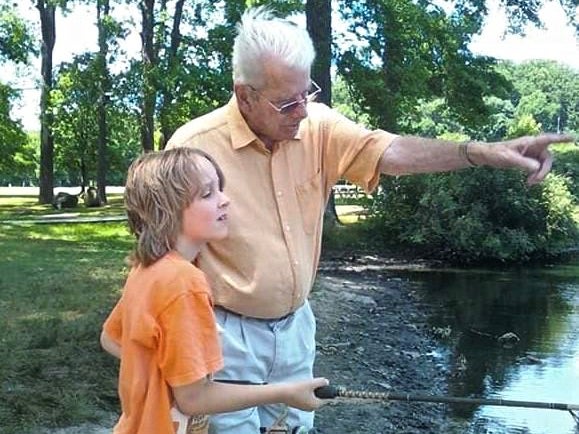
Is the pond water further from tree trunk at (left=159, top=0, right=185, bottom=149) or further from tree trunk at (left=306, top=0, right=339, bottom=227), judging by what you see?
tree trunk at (left=159, top=0, right=185, bottom=149)

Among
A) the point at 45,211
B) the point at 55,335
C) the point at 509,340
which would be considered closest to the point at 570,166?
the point at 509,340

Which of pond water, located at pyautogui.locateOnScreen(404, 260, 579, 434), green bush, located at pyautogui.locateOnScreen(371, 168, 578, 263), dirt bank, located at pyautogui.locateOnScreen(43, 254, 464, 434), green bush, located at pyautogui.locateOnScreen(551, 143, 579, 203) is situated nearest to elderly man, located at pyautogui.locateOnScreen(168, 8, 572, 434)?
dirt bank, located at pyautogui.locateOnScreen(43, 254, 464, 434)

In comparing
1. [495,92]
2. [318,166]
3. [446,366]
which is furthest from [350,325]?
[495,92]

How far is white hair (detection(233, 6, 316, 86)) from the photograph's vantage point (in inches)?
96.7

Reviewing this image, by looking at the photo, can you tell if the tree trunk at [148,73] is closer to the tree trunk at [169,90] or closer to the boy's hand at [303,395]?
the tree trunk at [169,90]

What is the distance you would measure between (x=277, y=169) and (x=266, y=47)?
36 cm

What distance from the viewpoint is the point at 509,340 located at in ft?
34.1

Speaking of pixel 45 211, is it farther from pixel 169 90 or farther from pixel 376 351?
pixel 376 351

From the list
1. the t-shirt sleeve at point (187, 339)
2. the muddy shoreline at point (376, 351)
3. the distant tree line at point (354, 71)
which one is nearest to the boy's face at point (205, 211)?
the t-shirt sleeve at point (187, 339)

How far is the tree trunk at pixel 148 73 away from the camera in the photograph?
2034 centimetres

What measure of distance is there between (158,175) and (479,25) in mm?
20805

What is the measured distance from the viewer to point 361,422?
22.0ft

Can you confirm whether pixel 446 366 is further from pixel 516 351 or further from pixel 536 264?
pixel 536 264

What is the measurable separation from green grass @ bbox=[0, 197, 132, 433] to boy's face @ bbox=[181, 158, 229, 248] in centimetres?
363
